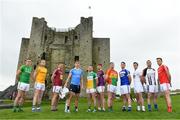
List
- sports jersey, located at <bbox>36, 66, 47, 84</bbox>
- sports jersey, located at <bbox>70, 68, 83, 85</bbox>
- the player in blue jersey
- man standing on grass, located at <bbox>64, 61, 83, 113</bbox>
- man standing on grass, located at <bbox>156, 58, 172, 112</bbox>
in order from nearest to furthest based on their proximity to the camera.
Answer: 1. man standing on grass, located at <bbox>156, 58, 172, 112</bbox>
2. man standing on grass, located at <bbox>64, 61, 83, 113</bbox>
3. sports jersey, located at <bbox>70, 68, 83, 85</bbox>
4. sports jersey, located at <bbox>36, 66, 47, 84</bbox>
5. the player in blue jersey

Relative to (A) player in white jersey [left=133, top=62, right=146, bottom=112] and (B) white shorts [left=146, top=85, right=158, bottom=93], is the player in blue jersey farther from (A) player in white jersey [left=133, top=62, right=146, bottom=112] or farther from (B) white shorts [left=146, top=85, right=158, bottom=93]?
(B) white shorts [left=146, top=85, right=158, bottom=93]

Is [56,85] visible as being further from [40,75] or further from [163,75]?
[163,75]

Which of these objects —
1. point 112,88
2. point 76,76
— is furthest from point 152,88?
point 76,76

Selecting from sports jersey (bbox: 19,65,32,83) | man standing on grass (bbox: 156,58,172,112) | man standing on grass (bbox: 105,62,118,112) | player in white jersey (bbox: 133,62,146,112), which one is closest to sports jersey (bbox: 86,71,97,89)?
man standing on grass (bbox: 105,62,118,112)

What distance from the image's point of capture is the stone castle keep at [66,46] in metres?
54.4

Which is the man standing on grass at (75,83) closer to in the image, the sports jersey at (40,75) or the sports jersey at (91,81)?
the sports jersey at (91,81)

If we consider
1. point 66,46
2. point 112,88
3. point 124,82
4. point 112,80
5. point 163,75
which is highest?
point 66,46

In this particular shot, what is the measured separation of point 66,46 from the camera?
184ft

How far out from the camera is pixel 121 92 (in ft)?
46.6

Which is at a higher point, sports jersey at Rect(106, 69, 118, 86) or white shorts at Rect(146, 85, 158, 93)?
sports jersey at Rect(106, 69, 118, 86)

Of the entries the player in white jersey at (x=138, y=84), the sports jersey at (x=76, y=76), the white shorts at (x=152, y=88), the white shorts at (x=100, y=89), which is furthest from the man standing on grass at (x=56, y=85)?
the white shorts at (x=152, y=88)

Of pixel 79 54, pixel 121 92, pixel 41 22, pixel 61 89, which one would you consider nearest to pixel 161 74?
pixel 121 92

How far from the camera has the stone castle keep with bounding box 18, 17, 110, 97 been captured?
54.4 meters

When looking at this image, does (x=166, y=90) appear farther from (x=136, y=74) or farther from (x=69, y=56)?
(x=69, y=56)
